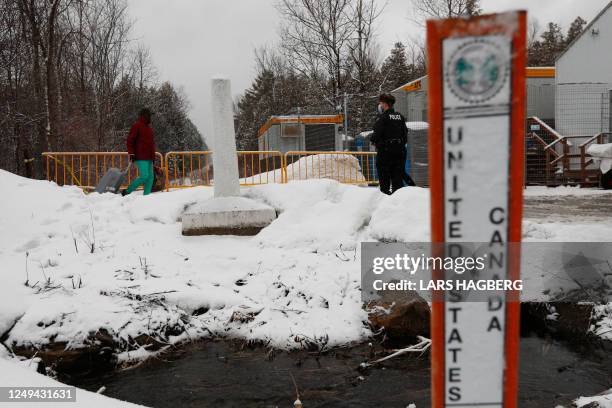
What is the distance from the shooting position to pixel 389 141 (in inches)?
310

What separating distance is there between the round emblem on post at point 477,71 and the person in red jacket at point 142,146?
871cm

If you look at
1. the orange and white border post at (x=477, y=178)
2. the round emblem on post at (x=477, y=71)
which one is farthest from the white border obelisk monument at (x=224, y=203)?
the round emblem on post at (x=477, y=71)

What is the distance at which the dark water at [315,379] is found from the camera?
347 cm

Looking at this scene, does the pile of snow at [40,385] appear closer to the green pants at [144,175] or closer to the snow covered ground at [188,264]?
the snow covered ground at [188,264]

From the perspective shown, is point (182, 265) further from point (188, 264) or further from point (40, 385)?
point (40, 385)

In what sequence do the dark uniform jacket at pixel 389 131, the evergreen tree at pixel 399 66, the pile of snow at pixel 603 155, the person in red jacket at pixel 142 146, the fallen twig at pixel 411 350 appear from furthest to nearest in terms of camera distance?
the evergreen tree at pixel 399 66, the pile of snow at pixel 603 155, the person in red jacket at pixel 142 146, the dark uniform jacket at pixel 389 131, the fallen twig at pixel 411 350

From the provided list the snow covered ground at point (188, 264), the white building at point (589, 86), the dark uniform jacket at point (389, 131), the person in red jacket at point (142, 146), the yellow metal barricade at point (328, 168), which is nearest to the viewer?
the snow covered ground at point (188, 264)

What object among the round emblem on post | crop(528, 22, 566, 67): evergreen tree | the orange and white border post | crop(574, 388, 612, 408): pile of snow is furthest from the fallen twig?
crop(528, 22, 566, 67): evergreen tree

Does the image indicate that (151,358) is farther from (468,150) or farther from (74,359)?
(468,150)

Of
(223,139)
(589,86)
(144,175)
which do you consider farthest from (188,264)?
(589,86)

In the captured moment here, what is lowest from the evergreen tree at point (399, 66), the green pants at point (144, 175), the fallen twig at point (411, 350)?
the fallen twig at point (411, 350)

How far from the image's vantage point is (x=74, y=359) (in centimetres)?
407

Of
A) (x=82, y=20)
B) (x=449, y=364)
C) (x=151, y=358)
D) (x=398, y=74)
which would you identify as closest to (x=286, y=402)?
(x=151, y=358)

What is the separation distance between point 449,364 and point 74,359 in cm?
381
